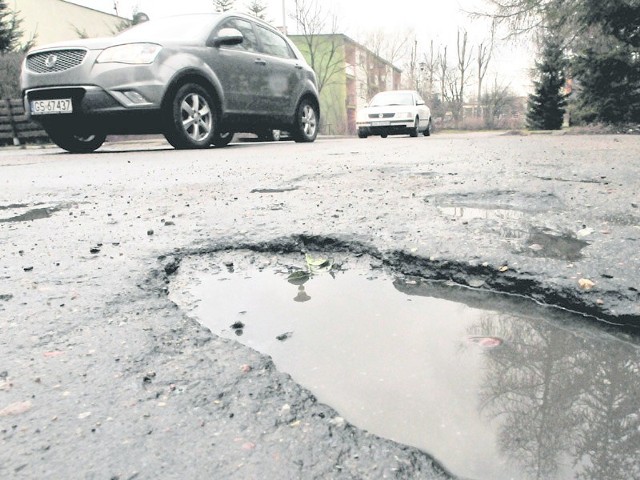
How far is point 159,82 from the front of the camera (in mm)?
5648

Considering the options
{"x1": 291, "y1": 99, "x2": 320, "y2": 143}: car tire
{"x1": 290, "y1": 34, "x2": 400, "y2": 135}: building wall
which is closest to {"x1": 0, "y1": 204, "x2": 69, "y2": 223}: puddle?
{"x1": 291, "y1": 99, "x2": 320, "y2": 143}: car tire

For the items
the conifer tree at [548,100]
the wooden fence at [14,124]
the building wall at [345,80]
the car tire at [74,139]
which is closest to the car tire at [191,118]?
the car tire at [74,139]

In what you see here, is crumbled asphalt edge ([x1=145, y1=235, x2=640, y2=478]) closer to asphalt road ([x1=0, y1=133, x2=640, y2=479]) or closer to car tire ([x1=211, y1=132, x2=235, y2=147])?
asphalt road ([x1=0, y1=133, x2=640, y2=479])

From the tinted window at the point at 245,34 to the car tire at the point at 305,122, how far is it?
1.22m

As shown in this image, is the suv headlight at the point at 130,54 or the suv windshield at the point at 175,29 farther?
the suv windshield at the point at 175,29

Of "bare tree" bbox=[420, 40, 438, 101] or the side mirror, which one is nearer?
the side mirror

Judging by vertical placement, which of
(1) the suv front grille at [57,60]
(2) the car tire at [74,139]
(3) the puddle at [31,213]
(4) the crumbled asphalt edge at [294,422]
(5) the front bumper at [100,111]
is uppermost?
(1) the suv front grille at [57,60]

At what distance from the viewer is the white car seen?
14.5 metres

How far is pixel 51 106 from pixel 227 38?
80.6 inches

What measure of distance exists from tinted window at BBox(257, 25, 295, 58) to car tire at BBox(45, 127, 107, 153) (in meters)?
2.44

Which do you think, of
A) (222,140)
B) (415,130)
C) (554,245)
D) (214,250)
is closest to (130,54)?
(222,140)

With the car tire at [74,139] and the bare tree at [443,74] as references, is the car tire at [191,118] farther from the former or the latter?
the bare tree at [443,74]

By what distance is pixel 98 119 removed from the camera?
5.73m

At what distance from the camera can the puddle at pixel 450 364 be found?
2.76 feet
